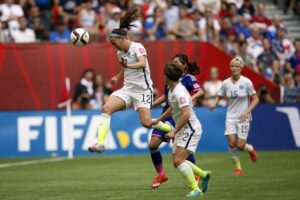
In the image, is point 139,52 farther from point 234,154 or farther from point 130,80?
point 234,154

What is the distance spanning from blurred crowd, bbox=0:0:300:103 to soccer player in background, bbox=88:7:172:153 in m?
10.7

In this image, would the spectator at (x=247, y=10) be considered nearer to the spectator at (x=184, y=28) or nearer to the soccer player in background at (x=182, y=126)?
the spectator at (x=184, y=28)

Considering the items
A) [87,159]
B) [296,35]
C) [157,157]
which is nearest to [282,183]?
[157,157]

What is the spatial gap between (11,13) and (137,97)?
39.1 ft

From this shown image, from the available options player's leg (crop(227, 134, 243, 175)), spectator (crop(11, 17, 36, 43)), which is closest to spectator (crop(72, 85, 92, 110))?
spectator (crop(11, 17, 36, 43))

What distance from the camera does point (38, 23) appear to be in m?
27.7

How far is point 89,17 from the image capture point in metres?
28.2

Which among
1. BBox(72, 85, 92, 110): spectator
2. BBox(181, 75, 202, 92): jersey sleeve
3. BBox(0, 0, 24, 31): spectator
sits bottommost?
BBox(72, 85, 92, 110): spectator

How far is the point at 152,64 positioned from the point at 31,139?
14.6 feet

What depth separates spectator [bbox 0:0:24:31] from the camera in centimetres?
2695

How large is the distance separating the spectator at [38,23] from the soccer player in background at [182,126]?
1446 cm

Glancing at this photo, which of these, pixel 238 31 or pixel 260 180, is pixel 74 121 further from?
pixel 260 180

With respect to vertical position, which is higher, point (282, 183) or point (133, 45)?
point (133, 45)

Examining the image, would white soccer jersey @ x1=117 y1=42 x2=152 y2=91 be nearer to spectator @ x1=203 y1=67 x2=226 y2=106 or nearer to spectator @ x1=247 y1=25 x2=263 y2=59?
spectator @ x1=203 y1=67 x2=226 y2=106
